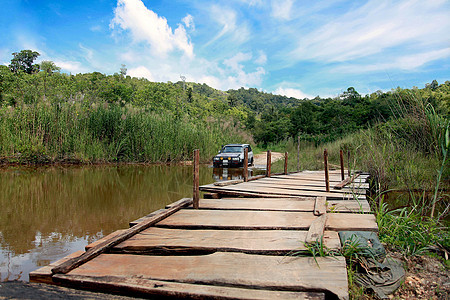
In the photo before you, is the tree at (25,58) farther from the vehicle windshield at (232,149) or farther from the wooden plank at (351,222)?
the wooden plank at (351,222)

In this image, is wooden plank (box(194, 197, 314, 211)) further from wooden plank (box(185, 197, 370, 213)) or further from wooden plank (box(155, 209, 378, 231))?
wooden plank (box(155, 209, 378, 231))

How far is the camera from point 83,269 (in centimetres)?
203

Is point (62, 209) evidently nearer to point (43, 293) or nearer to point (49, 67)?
point (43, 293)

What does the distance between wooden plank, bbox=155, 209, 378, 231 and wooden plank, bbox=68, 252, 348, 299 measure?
75cm

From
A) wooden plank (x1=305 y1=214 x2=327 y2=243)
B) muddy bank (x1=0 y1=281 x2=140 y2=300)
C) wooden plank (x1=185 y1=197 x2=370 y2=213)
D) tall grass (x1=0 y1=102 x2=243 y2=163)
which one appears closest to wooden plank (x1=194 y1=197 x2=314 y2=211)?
wooden plank (x1=185 y1=197 x2=370 y2=213)

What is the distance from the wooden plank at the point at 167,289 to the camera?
5.42ft

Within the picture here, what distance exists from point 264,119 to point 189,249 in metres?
35.9

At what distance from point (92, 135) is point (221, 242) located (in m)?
13.3

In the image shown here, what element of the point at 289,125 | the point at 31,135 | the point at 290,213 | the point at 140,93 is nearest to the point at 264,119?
the point at 289,125

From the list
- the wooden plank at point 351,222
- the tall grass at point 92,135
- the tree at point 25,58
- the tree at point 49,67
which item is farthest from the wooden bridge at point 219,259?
the tree at point 25,58

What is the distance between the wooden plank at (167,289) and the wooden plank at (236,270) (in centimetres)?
6

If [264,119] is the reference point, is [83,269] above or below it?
below

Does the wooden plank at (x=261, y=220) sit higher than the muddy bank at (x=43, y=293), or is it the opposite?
the wooden plank at (x=261, y=220)

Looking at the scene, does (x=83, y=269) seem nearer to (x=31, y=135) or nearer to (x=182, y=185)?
(x=182, y=185)
